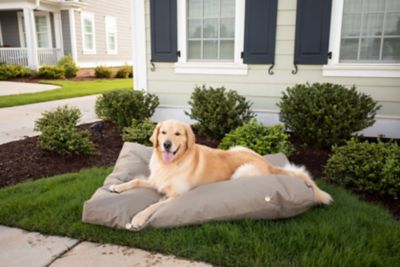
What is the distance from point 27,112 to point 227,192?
6.31m

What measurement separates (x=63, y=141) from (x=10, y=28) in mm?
16612

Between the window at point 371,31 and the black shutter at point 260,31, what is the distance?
1.12 m

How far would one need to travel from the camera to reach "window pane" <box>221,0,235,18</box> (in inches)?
227

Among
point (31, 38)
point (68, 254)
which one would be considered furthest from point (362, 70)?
point (31, 38)

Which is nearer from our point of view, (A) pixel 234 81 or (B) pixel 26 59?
(A) pixel 234 81

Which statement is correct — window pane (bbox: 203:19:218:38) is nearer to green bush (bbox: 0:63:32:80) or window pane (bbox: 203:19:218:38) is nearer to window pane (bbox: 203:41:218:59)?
window pane (bbox: 203:41:218:59)

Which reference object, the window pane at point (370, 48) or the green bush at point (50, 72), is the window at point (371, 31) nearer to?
the window pane at point (370, 48)

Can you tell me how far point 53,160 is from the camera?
14.1 ft

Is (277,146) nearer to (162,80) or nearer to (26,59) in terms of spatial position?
(162,80)

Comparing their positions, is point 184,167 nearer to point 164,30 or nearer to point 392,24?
point 164,30

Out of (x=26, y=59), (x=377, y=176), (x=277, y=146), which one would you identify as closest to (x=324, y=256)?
(x=377, y=176)

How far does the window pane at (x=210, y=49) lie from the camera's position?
19.8 ft

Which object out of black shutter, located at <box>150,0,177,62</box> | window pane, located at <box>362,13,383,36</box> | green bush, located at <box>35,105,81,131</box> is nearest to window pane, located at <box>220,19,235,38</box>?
black shutter, located at <box>150,0,177,62</box>

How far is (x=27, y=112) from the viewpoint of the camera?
7.45 meters
